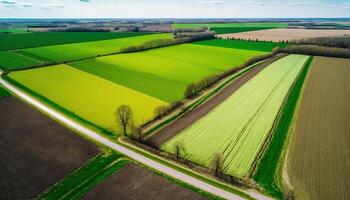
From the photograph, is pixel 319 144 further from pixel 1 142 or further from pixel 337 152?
pixel 1 142

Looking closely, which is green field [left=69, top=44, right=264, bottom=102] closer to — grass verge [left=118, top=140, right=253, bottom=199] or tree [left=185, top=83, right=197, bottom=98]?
tree [left=185, top=83, right=197, bottom=98]

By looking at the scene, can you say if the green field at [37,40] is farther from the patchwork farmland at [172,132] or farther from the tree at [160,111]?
the tree at [160,111]

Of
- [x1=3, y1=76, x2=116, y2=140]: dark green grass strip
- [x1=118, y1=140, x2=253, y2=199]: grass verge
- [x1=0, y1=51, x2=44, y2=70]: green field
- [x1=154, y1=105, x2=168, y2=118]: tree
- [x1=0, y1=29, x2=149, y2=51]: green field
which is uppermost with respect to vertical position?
[x1=0, y1=29, x2=149, y2=51]: green field

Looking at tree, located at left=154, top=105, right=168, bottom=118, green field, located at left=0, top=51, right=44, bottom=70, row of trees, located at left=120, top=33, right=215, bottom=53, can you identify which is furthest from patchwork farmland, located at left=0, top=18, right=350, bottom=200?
row of trees, located at left=120, top=33, right=215, bottom=53

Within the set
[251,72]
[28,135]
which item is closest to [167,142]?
[28,135]

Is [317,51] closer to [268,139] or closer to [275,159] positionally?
[268,139]

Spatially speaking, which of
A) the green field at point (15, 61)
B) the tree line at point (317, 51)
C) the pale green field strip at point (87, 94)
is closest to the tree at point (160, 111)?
the pale green field strip at point (87, 94)
